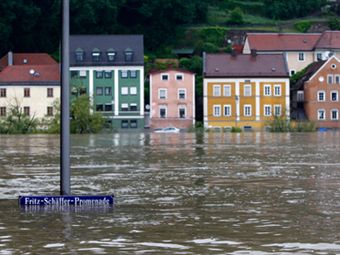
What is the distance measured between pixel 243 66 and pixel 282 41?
52.3 feet

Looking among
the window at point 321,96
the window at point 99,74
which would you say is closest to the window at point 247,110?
the window at point 321,96

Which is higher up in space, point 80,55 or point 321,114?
point 80,55

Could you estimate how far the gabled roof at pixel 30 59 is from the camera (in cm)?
10500

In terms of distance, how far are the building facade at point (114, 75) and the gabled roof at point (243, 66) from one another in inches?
Answer: 279

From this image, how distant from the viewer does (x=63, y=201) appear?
638 inches

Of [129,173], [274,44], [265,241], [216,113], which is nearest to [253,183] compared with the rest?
[129,173]

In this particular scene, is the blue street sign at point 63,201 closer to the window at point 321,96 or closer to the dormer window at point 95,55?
the dormer window at point 95,55

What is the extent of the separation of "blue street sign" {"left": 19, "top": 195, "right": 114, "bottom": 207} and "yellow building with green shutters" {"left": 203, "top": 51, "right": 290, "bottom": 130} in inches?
3311

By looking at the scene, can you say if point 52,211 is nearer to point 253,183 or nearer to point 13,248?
point 13,248

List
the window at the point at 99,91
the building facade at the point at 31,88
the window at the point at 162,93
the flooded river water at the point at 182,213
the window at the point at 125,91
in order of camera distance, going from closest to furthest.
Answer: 1. the flooded river water at the point at 182,213
2. the building facade at the point at 31,88
3. the window at the point at 99,91
4. the window at the point at 125,91
5. the window at the point at 162,93

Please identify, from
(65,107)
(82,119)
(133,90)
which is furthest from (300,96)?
(65,107)

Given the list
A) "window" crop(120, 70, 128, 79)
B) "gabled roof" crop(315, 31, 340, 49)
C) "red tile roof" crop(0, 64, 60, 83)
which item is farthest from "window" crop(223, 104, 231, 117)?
"gabled roof" crop(315, 31, 340, 49)

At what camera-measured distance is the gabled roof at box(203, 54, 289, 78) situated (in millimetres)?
100875

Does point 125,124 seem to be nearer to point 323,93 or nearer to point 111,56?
point 111,56
